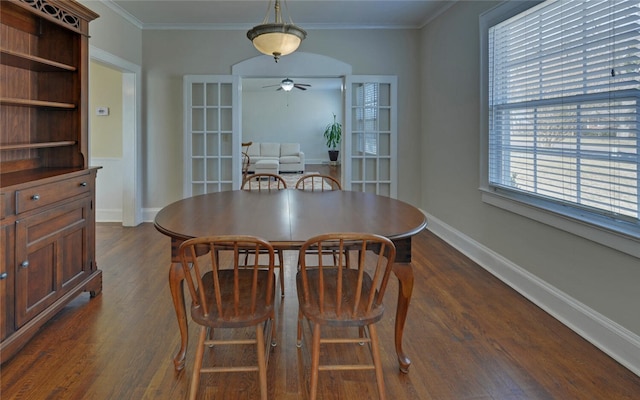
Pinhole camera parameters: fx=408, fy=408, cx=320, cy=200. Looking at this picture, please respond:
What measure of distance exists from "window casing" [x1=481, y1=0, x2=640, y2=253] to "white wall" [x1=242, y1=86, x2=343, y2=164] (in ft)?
33.4

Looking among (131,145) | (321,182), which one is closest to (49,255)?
(131,145)

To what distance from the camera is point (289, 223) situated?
205 centimetres

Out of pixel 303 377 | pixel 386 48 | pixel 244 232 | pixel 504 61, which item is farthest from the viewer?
pixel 386 48

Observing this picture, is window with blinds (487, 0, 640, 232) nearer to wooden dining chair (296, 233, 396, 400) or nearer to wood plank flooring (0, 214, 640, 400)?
wood plank flooring (0, 214, 640, 400)

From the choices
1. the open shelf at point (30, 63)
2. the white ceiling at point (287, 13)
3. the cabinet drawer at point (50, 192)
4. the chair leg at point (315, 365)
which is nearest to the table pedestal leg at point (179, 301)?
the chair leg at point (315, 365)

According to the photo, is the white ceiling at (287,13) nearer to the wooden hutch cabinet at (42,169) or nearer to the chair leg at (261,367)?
the wooden hutch cabinet at (42,169)

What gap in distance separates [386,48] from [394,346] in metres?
4.23

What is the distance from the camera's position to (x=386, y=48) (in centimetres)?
541

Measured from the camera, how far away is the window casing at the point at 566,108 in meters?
2.22

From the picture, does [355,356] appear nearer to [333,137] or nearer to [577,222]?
[577,222]

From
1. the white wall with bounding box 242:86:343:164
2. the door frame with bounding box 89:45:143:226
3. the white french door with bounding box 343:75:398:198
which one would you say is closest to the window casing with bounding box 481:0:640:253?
the white french door with bounding box 343:75:398:198

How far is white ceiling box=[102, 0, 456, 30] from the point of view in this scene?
14.7 ft

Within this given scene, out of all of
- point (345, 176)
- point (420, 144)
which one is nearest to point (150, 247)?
point (345, 176)

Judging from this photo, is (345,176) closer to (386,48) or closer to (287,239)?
(386,48)
